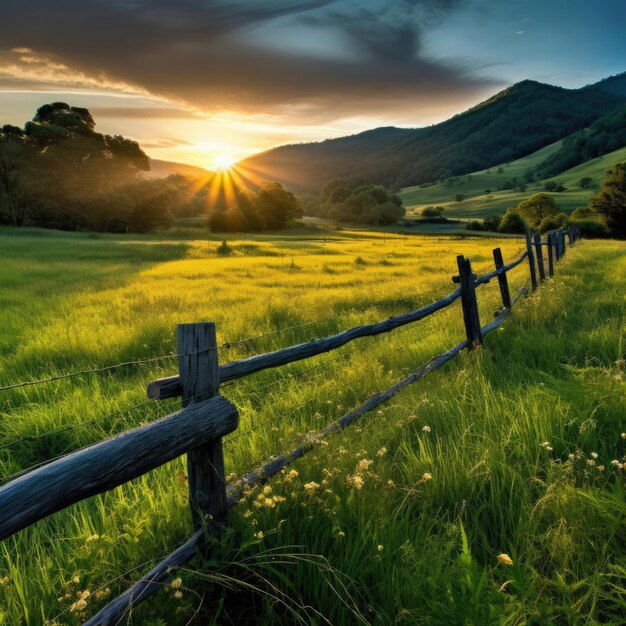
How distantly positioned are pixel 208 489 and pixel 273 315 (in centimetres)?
801

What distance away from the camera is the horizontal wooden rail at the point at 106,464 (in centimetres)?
151

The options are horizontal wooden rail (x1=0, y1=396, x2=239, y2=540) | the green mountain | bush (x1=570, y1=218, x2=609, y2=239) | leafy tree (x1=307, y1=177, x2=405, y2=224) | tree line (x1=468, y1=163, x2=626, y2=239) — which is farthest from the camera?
the green mountain

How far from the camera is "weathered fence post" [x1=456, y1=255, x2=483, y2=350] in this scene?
6555 mm

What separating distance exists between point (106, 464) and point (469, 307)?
5733mm

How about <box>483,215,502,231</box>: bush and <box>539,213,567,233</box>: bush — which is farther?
<box>483,215,502,231</box>: bush

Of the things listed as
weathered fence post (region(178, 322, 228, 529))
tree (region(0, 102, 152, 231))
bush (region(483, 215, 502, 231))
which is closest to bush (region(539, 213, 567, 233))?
bush (region(483, 215, 502, 231))

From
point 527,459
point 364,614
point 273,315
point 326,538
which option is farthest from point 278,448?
point 273,315

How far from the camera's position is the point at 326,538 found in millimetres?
2533

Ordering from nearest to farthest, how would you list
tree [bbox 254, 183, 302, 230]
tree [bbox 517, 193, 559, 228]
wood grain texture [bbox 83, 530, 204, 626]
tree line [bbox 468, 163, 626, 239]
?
wood grain texture [bbox 83, 530, 204, 626] → tree line [bbox 468, 163, 626, 239] → tree [bbox 254, 183, 302, 230] → tree [bbox 517, 193, 559, 228]

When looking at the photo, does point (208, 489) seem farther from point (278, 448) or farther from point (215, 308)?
point (215, 308)

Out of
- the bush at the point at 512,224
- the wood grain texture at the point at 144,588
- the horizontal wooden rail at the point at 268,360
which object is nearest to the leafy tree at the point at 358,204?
the bush at the point at 512,224

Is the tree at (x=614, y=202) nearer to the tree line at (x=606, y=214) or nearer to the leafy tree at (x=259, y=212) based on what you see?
the tree line at (x=606, y=214)

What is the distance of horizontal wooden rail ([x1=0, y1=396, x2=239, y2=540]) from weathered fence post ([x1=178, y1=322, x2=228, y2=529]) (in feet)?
0.42

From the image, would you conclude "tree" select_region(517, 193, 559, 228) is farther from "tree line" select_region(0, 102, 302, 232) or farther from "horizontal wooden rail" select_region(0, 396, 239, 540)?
"horizontal wooden rail" select_region(0, 396, 239, 540)
